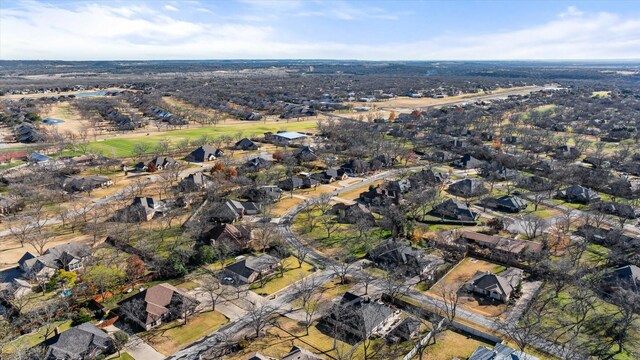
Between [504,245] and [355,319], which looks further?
[504,245]

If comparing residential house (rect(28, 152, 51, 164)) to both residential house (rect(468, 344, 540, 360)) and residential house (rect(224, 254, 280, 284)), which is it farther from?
residential house (rect(468, 344, 540, 360))

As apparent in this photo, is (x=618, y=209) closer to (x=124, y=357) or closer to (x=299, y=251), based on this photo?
(x=299, y=251)

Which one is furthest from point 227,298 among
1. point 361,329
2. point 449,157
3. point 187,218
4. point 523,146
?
point 523,146

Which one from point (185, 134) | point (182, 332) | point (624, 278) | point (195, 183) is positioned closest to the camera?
point (182, 332)

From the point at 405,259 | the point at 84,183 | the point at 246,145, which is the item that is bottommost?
the point at 405,259

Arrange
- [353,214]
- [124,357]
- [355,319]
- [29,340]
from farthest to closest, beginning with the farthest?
1. [353,214]
2. [355,319]
3. [29,340]
4. [124,357]

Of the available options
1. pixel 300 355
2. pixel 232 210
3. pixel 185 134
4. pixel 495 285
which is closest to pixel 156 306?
pixel 300 355

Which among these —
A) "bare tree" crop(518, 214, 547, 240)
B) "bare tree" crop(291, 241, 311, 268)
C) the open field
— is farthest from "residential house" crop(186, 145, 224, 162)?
"bare tree" crop(518, 214, 547, 240)

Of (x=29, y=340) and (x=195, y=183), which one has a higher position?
(x=195, y=183)
